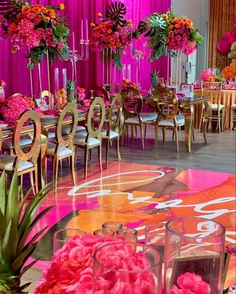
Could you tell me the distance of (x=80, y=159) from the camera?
259 inches

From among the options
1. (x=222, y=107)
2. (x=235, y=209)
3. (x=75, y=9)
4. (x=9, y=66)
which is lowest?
(x=235, y=209)

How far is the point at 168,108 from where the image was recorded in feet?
23.3

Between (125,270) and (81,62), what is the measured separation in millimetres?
8412

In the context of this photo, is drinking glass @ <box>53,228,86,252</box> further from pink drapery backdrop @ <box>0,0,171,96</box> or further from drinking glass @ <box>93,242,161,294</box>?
pink drapery backdrop @ <box>0,0,171,96</box>

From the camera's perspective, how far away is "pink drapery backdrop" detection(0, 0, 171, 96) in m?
7.08

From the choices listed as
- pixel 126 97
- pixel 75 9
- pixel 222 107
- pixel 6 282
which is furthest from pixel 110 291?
pixel 222 107

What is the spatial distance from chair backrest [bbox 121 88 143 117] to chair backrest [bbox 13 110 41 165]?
2.81 meters

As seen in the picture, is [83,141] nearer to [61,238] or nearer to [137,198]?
[137,198]

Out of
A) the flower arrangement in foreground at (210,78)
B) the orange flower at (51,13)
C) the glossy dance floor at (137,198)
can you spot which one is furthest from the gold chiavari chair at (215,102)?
the orange flower at (51,13)

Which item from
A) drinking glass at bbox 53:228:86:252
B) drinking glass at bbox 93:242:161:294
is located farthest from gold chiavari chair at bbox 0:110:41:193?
drinking glass at bbox 93:242:161:294

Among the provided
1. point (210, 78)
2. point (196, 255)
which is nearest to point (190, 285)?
point (196, 255)

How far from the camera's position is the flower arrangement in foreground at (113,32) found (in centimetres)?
689

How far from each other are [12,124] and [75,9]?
4534 mm

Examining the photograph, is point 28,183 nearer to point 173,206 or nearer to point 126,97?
point 173,206
